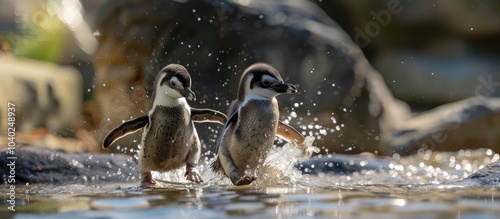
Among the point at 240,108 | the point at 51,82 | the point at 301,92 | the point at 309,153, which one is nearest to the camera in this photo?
the point at 240,108

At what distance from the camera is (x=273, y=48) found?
9.82 metres

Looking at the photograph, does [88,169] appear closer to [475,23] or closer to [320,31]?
[320,31]

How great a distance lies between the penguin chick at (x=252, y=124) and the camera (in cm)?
550

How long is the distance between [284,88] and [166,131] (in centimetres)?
79

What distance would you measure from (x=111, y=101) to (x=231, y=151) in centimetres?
438

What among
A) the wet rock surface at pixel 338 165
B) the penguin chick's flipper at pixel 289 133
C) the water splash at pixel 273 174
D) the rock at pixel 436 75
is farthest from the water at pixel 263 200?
the rock at pixel 436 75

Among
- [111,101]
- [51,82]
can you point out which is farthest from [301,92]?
[51,82]

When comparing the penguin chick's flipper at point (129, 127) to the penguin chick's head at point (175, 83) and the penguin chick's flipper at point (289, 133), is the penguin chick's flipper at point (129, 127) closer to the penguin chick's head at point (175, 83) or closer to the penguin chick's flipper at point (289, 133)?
the penguin chick's head at point (175, 83)

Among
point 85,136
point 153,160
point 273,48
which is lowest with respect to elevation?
point 153,160

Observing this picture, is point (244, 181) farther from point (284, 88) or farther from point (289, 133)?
point (289, 133)

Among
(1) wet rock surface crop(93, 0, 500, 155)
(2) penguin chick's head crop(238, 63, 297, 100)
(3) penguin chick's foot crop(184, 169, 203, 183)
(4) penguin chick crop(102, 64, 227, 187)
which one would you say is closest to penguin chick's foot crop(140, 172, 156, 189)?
(4) penguin chick crop(102, 64, 227, 187)

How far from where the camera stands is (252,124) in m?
5.50

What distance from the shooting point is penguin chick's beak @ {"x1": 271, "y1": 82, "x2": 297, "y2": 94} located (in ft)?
17.6

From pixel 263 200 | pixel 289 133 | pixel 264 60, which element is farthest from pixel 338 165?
pixel 264 60
